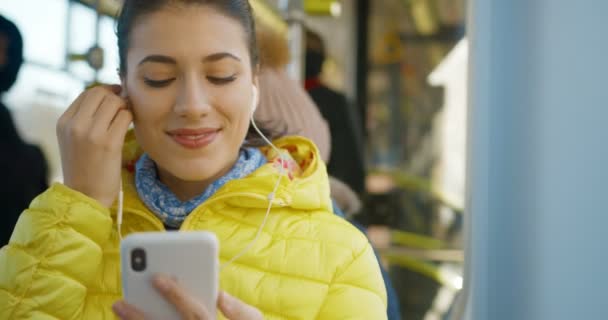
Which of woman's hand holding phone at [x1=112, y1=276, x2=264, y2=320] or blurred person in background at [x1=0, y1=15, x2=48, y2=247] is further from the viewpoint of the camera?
blurred person in background at [x1=0, y1=15, x2=48, y2=247]

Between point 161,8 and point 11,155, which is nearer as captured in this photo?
point 161,8

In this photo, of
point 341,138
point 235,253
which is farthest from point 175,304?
point 341,138

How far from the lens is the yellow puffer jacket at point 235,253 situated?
110 centimetres

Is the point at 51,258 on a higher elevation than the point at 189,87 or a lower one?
lower

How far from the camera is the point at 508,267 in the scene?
186 cm

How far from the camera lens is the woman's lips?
1.13 meters

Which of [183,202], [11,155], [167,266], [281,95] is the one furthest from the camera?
[281,95]

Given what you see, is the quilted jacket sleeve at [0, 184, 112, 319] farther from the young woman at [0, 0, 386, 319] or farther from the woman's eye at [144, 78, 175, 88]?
the woman's eye at [144, 78, 175, 88]

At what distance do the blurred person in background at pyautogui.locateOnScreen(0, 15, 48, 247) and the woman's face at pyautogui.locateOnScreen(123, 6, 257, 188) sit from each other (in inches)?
20.6

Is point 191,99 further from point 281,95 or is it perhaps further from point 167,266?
point 281,95

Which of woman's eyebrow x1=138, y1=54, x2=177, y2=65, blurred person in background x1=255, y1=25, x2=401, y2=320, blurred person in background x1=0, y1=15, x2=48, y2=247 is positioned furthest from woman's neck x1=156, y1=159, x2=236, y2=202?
blurred person in background x1=255, y1=25, x2=401, y2=320

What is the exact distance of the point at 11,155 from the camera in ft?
5.31

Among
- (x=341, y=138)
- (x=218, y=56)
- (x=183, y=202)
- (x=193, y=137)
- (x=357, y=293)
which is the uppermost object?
(x=218, y=56)

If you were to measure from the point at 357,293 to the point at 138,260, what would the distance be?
0.35m
